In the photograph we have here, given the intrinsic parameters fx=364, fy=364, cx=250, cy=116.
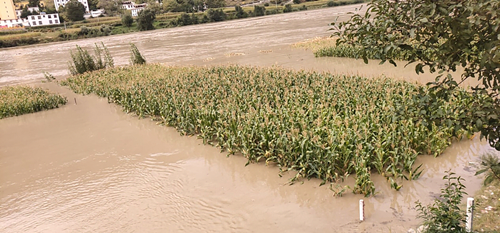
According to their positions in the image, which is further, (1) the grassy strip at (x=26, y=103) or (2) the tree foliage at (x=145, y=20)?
(2) the tree foliage at (x=145, y=20)

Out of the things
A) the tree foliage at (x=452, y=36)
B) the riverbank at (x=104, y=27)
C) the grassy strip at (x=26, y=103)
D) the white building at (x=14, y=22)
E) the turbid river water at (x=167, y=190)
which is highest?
the white building at (x=14, y=22)

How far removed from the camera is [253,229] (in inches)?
221

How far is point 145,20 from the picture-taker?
77750 mm

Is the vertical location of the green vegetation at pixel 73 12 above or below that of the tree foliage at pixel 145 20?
above

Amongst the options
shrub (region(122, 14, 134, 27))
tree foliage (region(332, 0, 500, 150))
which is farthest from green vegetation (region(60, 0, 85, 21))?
tree foliage (region(332, 0, 500, 150))

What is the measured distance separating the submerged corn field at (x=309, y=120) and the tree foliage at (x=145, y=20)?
68.2 meters

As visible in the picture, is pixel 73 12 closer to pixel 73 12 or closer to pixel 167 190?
pixel 73 12

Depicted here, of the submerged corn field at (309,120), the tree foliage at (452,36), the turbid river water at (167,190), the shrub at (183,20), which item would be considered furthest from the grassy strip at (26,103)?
the shrub at (183,20)

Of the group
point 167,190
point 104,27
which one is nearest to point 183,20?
point 104,27

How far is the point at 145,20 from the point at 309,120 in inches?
3001

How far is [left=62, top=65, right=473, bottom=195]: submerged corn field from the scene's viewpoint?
667 centimetres

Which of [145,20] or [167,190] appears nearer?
[167,190]

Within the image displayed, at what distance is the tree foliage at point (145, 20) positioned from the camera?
7731cm

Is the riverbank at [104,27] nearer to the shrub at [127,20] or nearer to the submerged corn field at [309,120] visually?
the shrub at [127,20]
